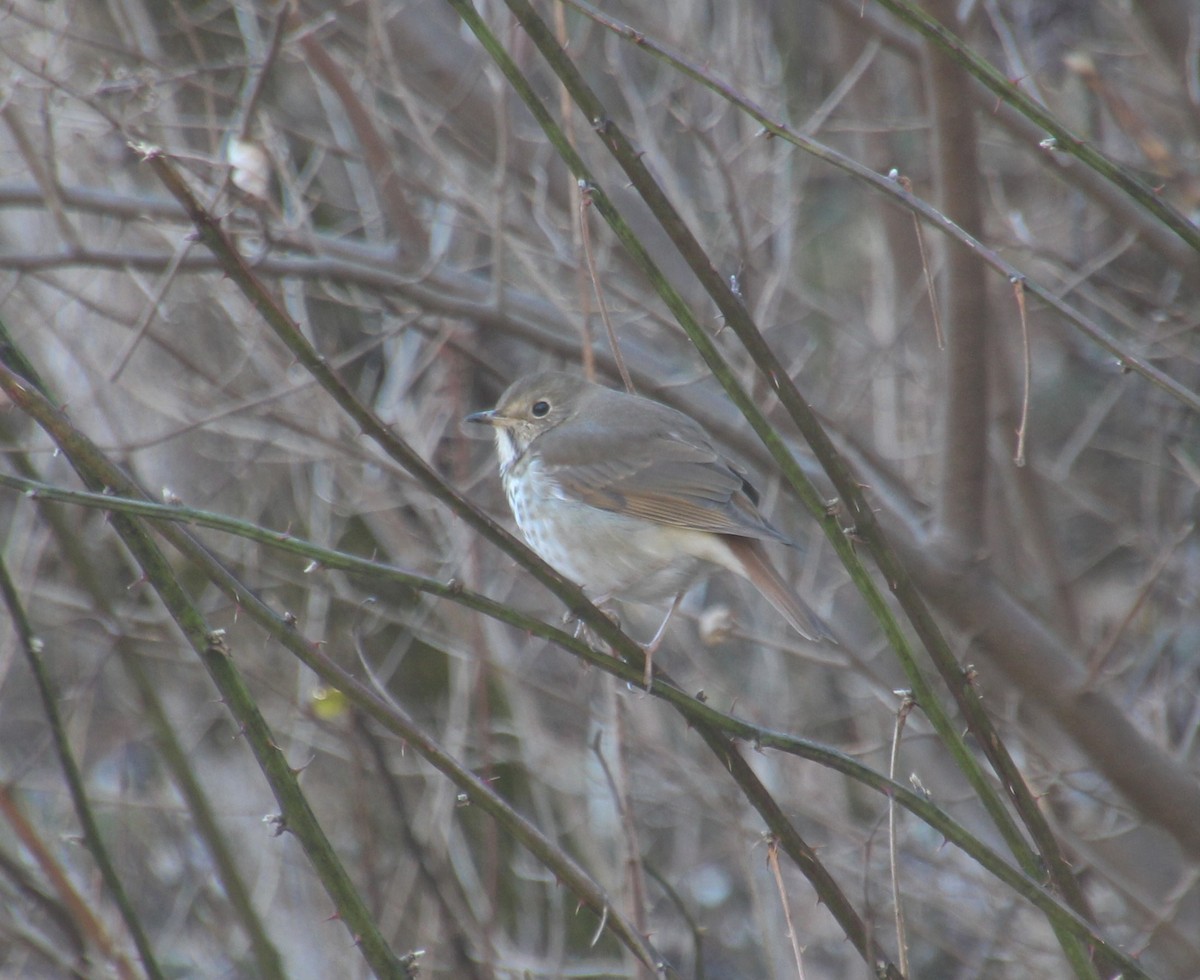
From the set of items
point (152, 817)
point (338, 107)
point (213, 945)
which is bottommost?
point (213, 945)

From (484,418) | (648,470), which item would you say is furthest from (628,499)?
(484,418)

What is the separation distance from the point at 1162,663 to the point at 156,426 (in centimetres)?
451

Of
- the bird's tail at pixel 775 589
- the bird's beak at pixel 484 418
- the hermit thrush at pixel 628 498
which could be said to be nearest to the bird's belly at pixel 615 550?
the hermit thrush at pixel 628 498

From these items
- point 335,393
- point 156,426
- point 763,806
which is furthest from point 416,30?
point 763,806

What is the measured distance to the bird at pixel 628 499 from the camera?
3.42m

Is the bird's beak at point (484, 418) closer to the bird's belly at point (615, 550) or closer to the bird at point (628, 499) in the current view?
the bird at point (628, 499)

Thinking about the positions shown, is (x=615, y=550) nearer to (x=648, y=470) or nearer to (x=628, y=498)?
(x=628, y=498)

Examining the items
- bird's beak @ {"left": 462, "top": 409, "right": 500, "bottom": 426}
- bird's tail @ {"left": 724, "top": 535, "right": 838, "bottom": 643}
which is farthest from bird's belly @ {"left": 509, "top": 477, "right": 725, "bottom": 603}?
bird's beak @ {"left": 462, "top": 409, "right": 500, "bottom": 426}

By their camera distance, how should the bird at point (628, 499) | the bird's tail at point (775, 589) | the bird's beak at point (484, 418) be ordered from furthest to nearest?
the bird's beak at point (484, 418)
the bird at point (628, 499)
the bird's tail at point (775, 589)

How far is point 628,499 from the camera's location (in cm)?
362

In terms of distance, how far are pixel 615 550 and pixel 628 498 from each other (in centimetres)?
15

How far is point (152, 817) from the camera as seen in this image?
620 cm

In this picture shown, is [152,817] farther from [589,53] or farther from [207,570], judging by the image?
[207,570]

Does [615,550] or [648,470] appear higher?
[648,470]
